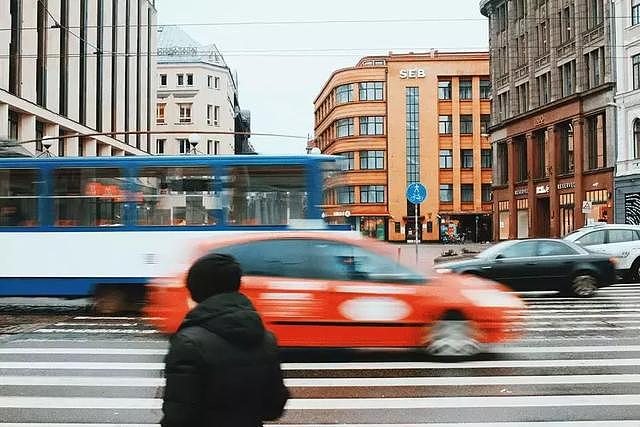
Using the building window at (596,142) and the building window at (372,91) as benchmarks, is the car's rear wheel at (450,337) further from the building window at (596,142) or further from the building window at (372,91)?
the building window at (372,91)

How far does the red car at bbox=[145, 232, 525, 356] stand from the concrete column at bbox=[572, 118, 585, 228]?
42.2m

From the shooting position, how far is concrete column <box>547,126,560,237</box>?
52.9m

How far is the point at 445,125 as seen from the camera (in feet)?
262

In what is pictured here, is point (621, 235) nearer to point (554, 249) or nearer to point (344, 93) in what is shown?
point (554, 249)

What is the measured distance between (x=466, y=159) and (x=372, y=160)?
979 cm

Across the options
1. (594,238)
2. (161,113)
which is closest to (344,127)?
(161,113)

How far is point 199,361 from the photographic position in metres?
3.04

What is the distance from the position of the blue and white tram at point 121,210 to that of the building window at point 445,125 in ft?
216

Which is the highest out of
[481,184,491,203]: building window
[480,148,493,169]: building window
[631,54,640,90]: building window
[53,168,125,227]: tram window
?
[631,54,640,90]: building window

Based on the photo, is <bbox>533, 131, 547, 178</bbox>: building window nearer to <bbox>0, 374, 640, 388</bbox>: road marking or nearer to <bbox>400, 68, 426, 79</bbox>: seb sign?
<bbox>400, 68, 426, 79</bbox>: seb sign

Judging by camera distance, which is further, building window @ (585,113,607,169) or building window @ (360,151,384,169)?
building window @ (360,151,384,169)

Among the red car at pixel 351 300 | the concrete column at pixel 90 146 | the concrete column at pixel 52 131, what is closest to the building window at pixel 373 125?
the concrete column at pixel 90 146

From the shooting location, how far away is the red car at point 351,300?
31.0 feet

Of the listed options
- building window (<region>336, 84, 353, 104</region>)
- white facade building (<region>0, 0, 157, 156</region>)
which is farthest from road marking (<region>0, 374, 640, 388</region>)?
building window (<region>336, 84, 353, 104</region>)
